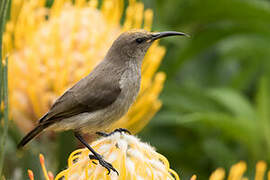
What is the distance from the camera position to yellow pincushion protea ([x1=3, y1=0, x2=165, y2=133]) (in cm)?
223

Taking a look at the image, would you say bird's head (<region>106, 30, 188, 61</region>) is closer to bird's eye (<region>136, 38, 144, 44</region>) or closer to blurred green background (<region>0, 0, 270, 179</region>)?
bird's eye (<region>136, 38, 144, 44</region>)

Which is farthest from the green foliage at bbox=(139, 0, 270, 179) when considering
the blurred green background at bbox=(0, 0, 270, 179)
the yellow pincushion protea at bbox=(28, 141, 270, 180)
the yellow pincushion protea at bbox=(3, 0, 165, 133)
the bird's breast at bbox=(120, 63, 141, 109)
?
the yellow pincushion protea at bbox=(28, 141, 270, 180)

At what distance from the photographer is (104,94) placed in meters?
1.64

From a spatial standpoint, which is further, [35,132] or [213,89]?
[213,89]

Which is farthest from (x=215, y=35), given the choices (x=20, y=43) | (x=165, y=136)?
(x=20, y=43)

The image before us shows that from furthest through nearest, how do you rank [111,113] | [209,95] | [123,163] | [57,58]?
[209,95] → [57,58] → [111,113] → [123,163]

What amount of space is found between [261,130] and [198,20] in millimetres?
723

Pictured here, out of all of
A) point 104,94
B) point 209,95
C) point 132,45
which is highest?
point 132,45

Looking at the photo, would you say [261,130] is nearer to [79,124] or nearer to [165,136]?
[165,136]

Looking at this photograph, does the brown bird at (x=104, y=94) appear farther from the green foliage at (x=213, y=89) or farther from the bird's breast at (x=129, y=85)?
the green foliage at (x=213, y=89)

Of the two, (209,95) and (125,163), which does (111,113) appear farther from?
(209,95)

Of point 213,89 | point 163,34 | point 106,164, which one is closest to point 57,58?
point 163,34

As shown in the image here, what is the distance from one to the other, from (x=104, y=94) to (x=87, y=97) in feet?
0.19

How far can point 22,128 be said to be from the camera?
2277 millimetres
